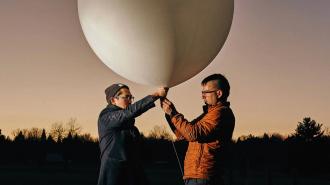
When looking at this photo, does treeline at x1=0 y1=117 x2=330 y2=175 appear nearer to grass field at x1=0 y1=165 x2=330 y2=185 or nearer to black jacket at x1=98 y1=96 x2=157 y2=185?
grass field at x1=0 y1=165 x2=330 y2=185

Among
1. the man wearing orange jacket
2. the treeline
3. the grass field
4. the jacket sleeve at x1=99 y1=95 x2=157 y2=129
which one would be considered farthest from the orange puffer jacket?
the treeline

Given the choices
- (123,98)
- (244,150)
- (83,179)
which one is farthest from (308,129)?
(123,98)

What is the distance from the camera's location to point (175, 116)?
5.48m

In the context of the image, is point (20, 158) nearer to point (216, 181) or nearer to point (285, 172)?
point (285, 172)

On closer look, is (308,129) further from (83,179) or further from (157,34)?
(157,34)

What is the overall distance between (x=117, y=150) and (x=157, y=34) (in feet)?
4.26

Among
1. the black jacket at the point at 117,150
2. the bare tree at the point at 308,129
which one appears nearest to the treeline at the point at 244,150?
the bare tree at the point at 308,129

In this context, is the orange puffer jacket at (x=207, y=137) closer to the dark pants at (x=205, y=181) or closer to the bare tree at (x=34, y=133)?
the dark pants at (x=205, y=181)

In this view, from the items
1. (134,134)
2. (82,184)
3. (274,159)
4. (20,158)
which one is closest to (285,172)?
(274,159)

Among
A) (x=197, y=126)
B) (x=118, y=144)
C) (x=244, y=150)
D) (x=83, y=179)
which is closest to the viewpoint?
(x=197, y=126)

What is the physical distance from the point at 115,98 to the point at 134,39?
73 centimetres

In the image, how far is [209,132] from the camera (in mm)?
5457

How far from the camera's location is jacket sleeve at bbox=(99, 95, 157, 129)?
586cm

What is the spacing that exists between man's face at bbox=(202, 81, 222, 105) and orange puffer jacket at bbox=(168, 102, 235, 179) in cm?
6
